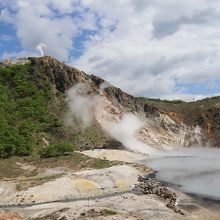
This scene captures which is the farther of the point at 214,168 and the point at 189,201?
the point at 214,168

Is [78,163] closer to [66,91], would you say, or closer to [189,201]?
[189,201]

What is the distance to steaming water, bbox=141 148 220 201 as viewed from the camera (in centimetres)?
7544

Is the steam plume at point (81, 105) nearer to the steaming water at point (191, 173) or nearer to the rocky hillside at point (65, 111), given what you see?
the rocky hillside at point (65, 111)

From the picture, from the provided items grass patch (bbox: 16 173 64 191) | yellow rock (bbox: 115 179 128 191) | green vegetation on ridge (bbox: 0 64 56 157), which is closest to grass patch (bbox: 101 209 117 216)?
yellow rock (bbox: 115 179 128 191)

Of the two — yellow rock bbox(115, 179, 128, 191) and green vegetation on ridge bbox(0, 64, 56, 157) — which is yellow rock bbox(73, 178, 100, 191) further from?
green vegetation on ridge bbox(0, 64, 56, 157)

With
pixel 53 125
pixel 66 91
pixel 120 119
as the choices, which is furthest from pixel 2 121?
pixel 120 119

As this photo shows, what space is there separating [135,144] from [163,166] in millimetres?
22365

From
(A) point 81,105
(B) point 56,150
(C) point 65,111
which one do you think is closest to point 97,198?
(B) point 56,150

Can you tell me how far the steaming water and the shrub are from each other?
16.0 m

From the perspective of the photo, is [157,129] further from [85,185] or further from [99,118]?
[85,185]

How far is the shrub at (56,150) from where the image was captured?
10063 centimetres

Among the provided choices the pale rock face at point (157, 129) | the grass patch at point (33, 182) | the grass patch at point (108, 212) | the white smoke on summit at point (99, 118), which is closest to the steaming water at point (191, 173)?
the white smoke on summit at point (99, 118)

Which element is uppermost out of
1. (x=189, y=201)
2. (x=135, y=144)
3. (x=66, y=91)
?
(x=66, y=91)

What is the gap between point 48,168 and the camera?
9031cm
